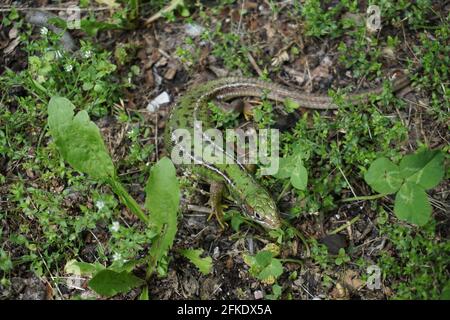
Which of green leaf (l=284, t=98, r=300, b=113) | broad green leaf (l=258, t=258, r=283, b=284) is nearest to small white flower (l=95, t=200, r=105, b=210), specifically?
broad green leaf (l=258, t=258, r=283, b=284)

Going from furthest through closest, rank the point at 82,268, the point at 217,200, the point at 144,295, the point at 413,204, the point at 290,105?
the point at 290,105 → the point at 217,200 → the point at 144,295 → the point at 82,268 → the point at 413,204

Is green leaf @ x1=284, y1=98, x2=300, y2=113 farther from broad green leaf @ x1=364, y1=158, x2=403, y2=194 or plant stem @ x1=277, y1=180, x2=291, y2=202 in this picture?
broad green leaf @ x1=364, y1=158, x2=403, y2=194

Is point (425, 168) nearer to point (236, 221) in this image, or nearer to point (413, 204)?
point (413, 204)

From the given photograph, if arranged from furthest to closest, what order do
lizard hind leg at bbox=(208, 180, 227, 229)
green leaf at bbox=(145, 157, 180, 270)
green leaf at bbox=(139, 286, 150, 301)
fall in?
lizard hind leg at bbox=(208, 180, 227, 229) → green leaf at bbox=(139, 286, 150, 301) → green leaf at bbox=(145, 157, 180, 270)

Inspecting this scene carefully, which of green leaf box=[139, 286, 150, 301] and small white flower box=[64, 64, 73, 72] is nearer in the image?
green leaf box=[139, 286, 150, 301]

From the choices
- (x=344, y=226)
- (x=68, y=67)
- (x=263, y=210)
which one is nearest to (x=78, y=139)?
(x=68, y=67)

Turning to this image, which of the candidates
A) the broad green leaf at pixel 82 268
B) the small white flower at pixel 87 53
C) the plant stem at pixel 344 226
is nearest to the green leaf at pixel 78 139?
the broad green leaf at pixel 82 268
